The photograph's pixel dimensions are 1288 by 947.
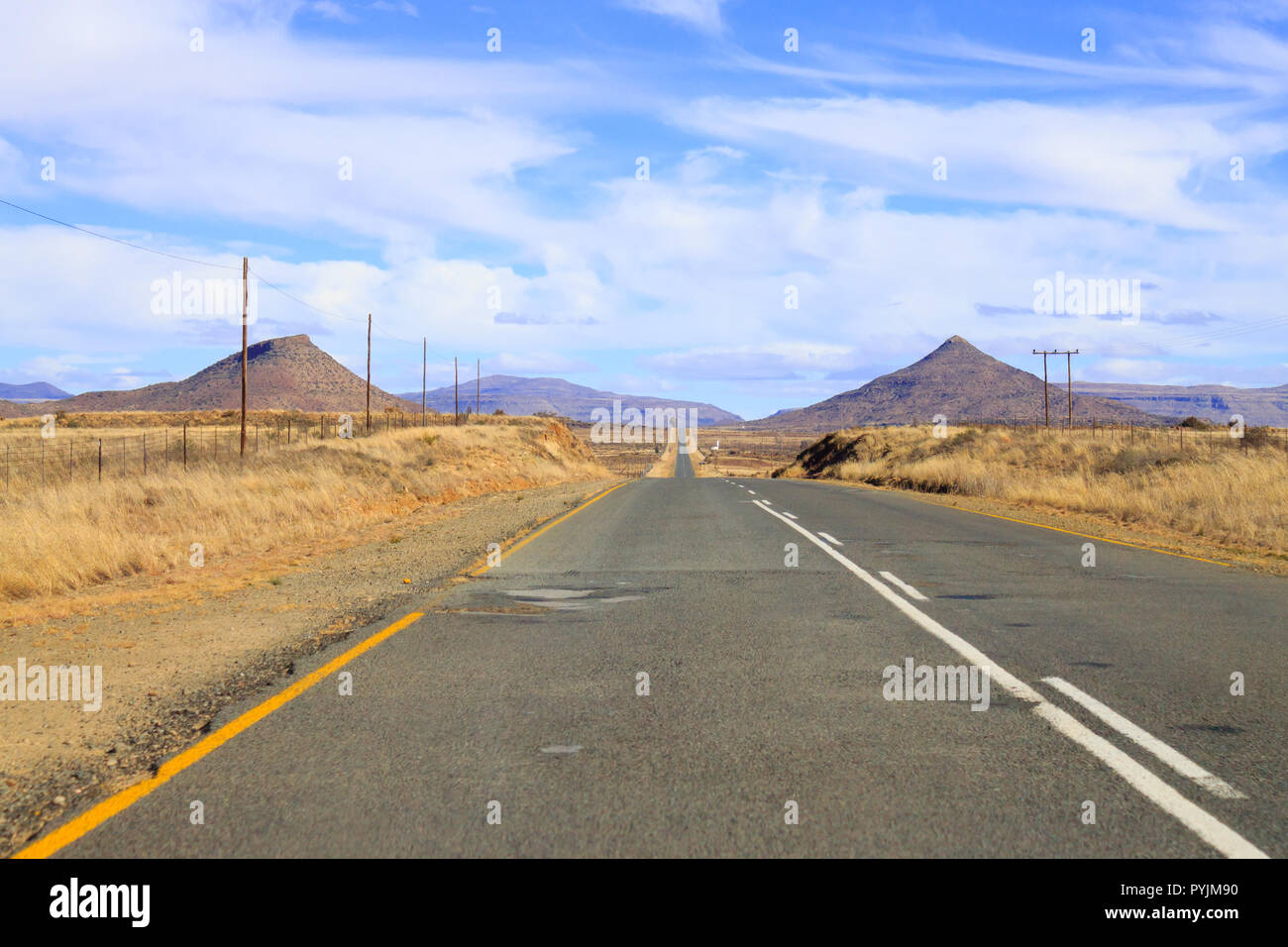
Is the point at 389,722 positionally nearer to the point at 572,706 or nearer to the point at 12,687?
the point at 572,706

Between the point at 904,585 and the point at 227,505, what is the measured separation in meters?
14.0

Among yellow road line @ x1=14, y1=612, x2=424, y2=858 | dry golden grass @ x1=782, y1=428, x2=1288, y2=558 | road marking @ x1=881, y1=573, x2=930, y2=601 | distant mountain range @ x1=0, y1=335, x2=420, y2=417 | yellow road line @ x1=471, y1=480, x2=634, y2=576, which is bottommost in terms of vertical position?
yellow road line @ x1=14, y1=612, x2=424, y2=858

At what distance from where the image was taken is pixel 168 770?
178 inches

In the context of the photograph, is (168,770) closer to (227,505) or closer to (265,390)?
(227,505)

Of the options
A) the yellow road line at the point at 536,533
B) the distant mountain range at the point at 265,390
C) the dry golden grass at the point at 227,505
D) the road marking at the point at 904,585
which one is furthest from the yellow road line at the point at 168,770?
the distant mountain range at the point at 265,390

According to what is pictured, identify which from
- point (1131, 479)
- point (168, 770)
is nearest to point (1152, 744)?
point (168, 770)

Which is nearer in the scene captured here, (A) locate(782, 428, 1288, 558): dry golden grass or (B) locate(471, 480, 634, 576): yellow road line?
(B) locate(471, 480, 634, 576): yellow road line

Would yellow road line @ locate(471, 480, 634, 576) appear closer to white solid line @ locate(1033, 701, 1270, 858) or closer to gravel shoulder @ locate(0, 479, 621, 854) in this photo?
gravel shoulder @ locate(0, 479, 621, 854)

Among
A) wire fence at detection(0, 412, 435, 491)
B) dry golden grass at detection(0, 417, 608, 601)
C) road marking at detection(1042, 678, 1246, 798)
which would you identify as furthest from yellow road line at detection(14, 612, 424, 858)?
wire fence at detection(0, 412, 435, 491)

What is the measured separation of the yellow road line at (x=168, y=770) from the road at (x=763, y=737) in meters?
0.06

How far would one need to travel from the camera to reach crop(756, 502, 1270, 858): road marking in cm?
364

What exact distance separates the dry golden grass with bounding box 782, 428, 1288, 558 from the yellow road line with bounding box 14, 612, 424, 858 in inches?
540
